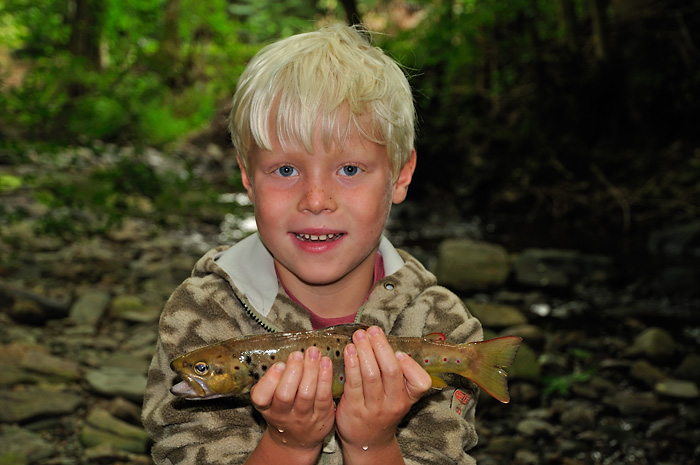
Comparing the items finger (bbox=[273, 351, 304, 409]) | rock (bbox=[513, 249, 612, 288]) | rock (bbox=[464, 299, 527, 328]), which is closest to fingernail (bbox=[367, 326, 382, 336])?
finger (bbox=[273, 351, 304, 409])

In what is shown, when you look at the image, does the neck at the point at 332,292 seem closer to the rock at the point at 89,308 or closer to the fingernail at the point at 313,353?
the fingernail at the point at 313,353

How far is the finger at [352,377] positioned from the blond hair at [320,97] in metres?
0.66

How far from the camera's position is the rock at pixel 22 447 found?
11.1 feet

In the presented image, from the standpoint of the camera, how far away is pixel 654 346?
19.1ft

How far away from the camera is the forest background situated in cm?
600

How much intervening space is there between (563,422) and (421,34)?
13106 millimetres

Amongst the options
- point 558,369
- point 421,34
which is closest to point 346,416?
point 558,369

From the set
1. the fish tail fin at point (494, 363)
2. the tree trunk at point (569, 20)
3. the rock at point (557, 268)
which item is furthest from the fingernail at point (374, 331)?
the tree trunk at point (569, 20)

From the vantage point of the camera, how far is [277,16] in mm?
26766

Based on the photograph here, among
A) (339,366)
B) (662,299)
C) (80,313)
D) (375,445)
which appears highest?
(339,366)

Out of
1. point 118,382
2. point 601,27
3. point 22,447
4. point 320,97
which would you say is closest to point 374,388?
point 320,97

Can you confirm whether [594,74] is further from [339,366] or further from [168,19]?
[168,19]

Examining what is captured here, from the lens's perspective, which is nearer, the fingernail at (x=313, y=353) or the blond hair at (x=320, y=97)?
the fingernail at (x=313, y=353)

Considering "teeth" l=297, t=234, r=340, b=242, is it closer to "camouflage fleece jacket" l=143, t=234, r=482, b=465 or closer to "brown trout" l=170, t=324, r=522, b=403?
"camouflage fleece jacket" l=143, t=234, r=482, b=465
